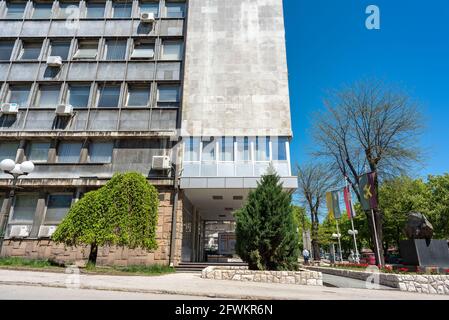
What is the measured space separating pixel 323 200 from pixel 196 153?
62.6 ft

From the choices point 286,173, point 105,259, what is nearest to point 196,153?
point 286,173

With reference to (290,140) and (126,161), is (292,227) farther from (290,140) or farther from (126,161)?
(126,161)

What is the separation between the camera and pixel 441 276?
32.9ft

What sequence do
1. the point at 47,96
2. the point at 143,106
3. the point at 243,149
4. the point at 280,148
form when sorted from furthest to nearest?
the point at 47,96, the point at 143,106, the point at 243,149, the point at 280,148

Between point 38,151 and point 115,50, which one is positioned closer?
point 38,151

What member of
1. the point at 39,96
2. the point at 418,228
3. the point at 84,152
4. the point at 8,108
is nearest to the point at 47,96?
the point at 39,96

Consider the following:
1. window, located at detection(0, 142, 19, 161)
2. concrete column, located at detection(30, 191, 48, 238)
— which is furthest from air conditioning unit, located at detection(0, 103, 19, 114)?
concrete column, located at detection(30, 191, 48, 238)

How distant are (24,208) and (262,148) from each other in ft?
46.4

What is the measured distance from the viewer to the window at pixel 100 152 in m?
16.3

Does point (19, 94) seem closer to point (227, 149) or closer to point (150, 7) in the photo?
point (150, 7)

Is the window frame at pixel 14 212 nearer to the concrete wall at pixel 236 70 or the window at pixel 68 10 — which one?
the concrete wall at pixel 236 70

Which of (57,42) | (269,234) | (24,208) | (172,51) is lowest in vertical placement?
(269,234)

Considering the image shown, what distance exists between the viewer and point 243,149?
16266 mm

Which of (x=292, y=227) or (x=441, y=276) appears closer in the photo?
(x=441, y=276)
